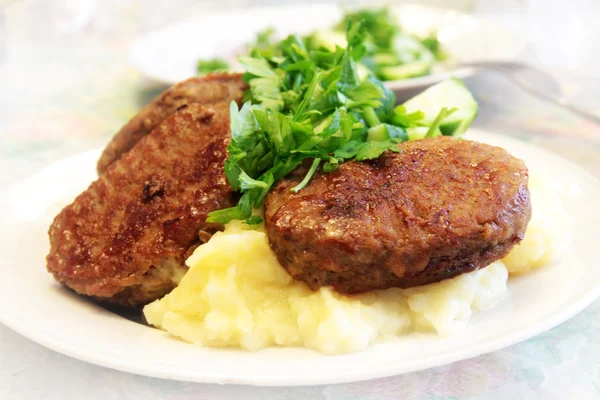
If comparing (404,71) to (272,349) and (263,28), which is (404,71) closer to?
(263,28)

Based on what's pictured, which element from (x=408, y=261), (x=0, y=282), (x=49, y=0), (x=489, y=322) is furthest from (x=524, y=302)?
(x=49, y=0)

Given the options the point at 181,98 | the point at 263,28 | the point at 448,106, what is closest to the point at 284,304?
the point at 181,98

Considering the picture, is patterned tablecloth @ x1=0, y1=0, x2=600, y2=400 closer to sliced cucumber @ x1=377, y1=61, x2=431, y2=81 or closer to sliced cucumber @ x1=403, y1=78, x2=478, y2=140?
sliced cucumber @ x1=377, y1=61, x2=431, y2=81

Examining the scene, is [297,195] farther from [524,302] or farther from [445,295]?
[524,302]

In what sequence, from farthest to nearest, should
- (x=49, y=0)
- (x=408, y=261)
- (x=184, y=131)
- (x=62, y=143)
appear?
(x=49, y=0) < (x=62, y=143) < (x=184, y=131) < (x=408, y=261)

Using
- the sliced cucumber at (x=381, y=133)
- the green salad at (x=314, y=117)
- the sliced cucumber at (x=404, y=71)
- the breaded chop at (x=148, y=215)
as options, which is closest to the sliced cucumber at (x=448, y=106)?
the green salad at (x=314, y=117)

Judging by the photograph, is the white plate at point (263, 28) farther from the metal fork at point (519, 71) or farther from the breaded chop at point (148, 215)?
the breaded chop at point (148, 215)

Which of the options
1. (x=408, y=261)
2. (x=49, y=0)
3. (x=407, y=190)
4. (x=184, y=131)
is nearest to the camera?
(x=408, y=261)

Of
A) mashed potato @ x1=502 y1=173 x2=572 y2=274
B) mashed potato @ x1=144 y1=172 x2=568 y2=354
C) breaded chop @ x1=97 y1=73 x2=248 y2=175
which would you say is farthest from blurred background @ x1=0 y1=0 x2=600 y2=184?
mashed potato @ x1=144 y1=172 x2=568 y2=354
